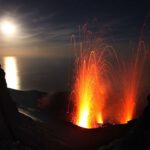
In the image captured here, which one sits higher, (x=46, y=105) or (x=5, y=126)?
(x=5, y=126)

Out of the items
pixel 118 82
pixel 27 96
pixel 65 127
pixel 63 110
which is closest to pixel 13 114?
pixel 65 127

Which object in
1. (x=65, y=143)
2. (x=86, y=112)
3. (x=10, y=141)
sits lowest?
(x=86, y=112)

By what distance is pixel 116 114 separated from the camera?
86062mm

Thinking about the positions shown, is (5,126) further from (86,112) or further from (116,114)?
(116,114)

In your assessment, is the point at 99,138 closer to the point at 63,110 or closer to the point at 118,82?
the point at 63,110

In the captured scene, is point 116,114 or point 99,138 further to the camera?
point 116,114

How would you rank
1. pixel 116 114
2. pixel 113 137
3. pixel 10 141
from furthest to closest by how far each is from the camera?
1. pixel 116 114
2. pixel 113 137
3. pixel 10 141

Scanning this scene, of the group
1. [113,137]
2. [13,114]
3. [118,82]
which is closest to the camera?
[13,114]

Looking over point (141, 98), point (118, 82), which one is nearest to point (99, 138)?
point (141, 98)

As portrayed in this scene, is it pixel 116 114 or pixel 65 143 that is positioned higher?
pixel 65 143

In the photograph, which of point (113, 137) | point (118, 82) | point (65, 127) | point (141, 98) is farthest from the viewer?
point (118, 82)

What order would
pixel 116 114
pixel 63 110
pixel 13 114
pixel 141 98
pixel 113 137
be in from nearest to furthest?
pixel 13 114 → pixel 113 137 → pixel 63 110 → pixel 116 114 → pixel 141 98

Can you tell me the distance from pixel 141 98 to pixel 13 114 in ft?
324

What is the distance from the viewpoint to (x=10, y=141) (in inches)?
1414
